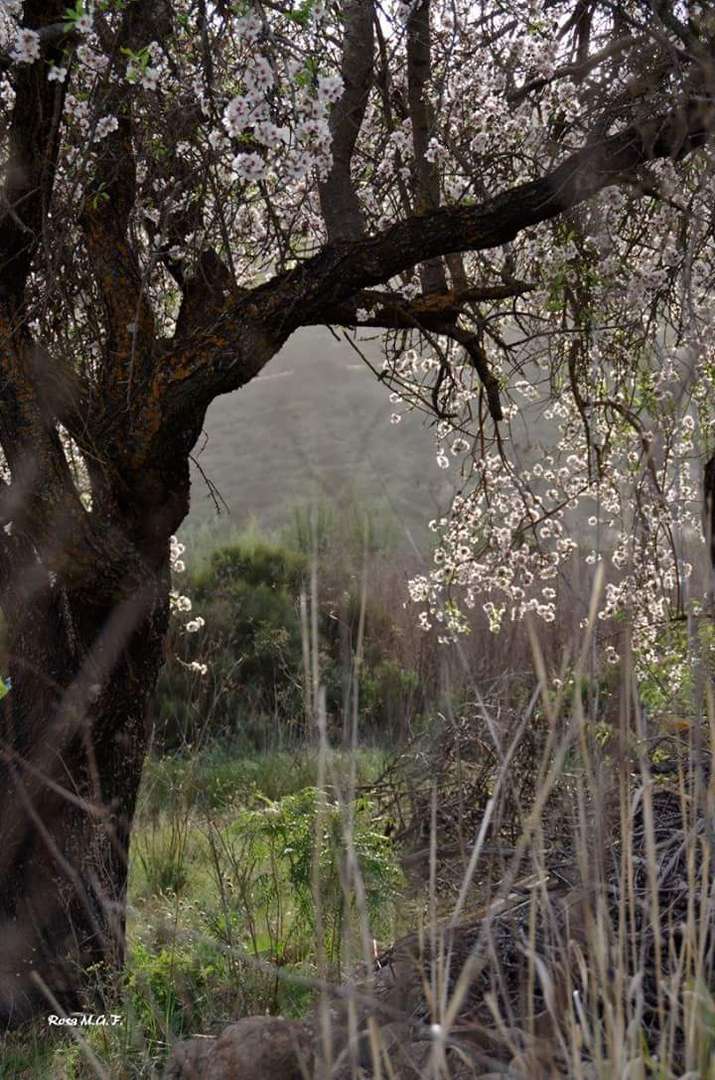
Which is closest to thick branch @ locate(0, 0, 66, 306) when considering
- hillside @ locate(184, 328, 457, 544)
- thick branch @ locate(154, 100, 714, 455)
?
thick branch @ locate(154, 100, 714, 455)

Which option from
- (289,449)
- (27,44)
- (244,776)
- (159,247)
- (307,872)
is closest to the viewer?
(27,44)

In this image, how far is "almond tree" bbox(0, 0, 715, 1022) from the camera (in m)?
4.29

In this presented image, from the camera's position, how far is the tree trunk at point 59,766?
4.63 meters

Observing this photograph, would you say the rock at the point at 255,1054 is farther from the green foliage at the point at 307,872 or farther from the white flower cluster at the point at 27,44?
the white flower cluster at the point at 27,44

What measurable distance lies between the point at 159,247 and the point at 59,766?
6.33ft

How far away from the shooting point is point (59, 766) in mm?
4727

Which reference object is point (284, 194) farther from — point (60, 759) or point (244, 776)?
point (244, 776)

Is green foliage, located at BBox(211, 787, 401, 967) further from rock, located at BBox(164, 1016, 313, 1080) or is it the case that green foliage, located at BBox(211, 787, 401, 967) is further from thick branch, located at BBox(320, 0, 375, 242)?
thick branch, located at BBox(320, 0, 375, 242)

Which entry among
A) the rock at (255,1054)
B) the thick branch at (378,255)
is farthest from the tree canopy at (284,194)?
the rock at (255,1054)

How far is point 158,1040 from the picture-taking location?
376 cm

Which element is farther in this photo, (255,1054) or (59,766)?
(59,766)

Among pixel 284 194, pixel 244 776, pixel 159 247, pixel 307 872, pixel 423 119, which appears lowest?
pixel 307 872

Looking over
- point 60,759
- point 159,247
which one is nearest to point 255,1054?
point 60,759

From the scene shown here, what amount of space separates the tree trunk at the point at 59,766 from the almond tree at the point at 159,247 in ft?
0.04
